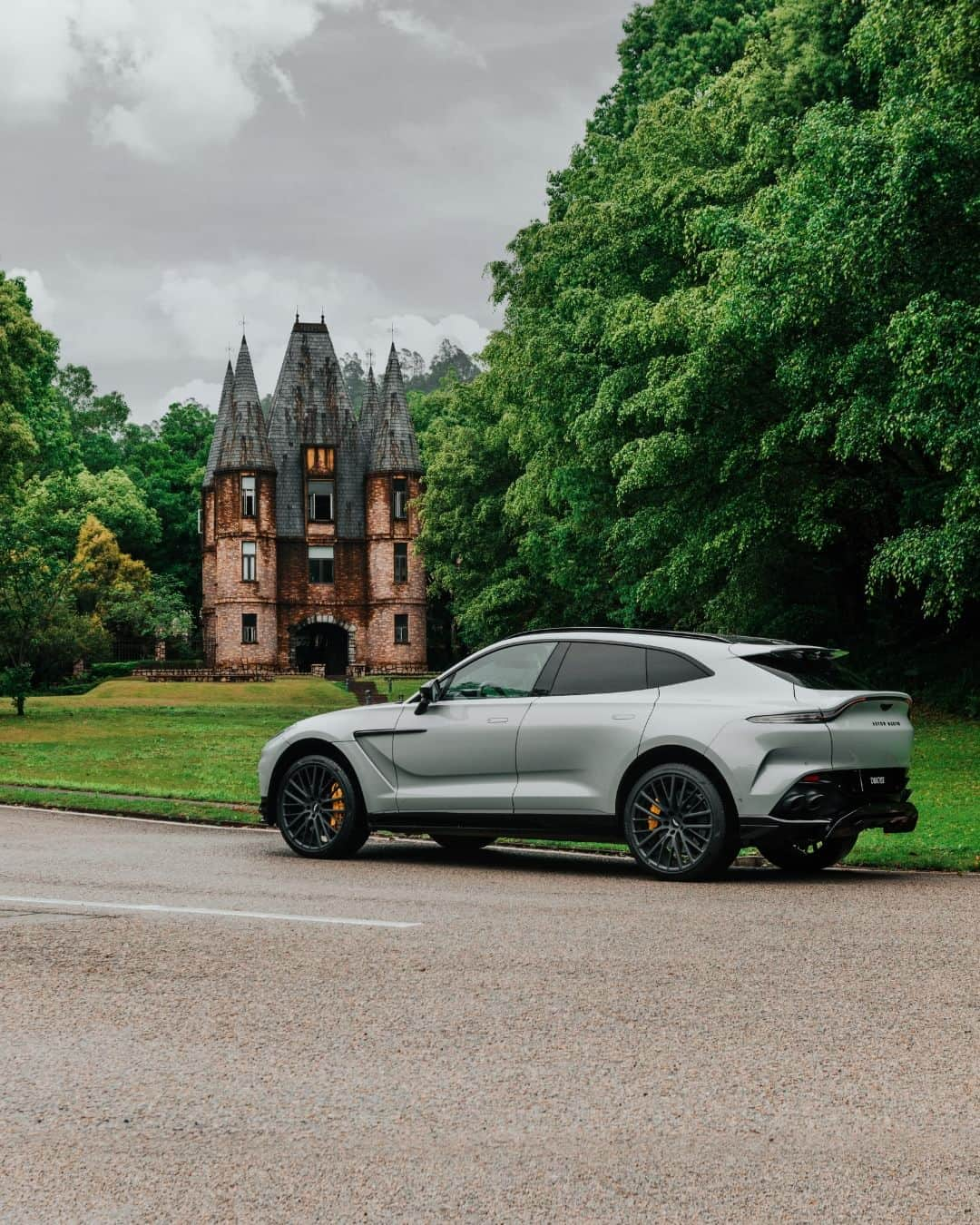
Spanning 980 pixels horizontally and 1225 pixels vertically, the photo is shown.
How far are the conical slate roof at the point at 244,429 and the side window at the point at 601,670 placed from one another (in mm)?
66940

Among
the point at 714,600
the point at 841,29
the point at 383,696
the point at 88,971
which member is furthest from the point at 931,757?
the point at 383,696

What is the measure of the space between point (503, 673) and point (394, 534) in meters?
67.0

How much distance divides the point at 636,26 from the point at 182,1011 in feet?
157

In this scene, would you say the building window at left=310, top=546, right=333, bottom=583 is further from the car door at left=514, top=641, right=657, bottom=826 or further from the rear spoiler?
the rear spoiler

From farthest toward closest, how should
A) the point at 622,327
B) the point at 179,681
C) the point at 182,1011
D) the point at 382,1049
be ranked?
the point at 179,681, the point at 622,327, the point at 182,1011, the point at 382,1049

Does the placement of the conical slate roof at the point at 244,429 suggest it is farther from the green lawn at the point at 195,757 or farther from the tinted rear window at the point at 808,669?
the tinted rear window at the point at 808,669

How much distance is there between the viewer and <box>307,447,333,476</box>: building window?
78.2 m

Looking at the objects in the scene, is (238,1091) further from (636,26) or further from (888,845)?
(636,26)

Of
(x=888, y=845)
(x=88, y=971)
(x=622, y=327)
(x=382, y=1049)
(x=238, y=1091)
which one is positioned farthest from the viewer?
(x=622, y=327)

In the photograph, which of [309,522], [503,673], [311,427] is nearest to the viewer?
[503,673]

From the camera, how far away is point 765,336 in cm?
2419

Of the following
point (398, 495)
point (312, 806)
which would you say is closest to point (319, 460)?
point (398, 495)

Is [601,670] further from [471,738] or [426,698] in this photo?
[426,698]

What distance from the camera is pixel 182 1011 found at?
20.1ft
